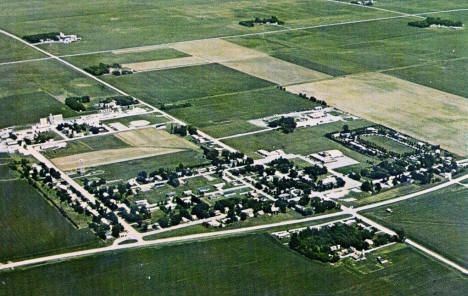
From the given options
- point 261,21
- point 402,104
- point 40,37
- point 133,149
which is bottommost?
point 133,149

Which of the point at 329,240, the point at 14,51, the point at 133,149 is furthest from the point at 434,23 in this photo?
the point at 329,240

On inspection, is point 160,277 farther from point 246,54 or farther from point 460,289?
point 246,54

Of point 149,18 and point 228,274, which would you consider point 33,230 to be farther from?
point 149,18

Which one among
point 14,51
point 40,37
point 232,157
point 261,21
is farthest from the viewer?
point 261,21

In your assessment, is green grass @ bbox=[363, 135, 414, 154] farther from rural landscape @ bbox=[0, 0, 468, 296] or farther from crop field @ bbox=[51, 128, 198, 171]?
crop field @ bbox=[51, 128, 198, 171]

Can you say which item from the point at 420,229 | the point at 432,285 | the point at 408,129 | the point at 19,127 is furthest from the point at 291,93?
the point at 432,285

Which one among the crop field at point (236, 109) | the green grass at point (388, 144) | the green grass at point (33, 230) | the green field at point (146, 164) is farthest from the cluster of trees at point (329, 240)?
the crop field at point (236, 109)

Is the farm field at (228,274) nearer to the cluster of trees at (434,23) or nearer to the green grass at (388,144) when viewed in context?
the green grass at (388,144)
